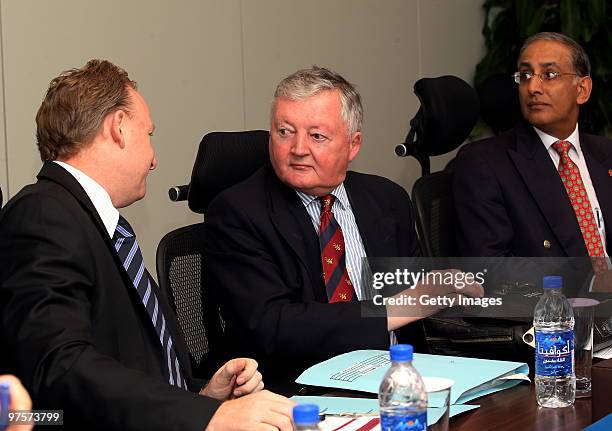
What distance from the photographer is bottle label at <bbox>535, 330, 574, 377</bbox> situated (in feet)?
6.31

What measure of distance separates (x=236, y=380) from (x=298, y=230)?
0.77 m

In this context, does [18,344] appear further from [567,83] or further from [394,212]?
[567,83]

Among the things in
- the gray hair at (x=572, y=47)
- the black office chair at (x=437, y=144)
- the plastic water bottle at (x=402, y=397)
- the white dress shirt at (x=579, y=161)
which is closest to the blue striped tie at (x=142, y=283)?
the plastic water bottle at (x=402, y=397)

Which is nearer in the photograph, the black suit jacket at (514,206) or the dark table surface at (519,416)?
the dark table surface at (519,416)

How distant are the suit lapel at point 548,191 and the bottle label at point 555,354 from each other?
4.98 feet

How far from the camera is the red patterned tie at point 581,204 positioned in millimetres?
3447

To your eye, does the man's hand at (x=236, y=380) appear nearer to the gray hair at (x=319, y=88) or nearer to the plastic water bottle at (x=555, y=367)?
the plastic water bottle at (x=555, y=367)

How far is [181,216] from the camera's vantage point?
411 centimetres

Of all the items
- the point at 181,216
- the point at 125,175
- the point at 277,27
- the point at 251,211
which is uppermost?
the point at 277,27

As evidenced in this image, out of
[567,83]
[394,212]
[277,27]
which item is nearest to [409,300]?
[394,212]

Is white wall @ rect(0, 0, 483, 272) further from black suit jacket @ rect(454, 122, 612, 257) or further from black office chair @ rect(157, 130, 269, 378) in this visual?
black suit jacket @ rect(454, 122, 612, 257)

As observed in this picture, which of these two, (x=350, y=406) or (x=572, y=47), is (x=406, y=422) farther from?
(x=572, y=47)

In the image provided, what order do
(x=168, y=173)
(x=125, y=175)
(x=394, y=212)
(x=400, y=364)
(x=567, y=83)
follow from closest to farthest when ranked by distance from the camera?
1. (x=400, y=364)
2. (x=125, y=175)
3. (x=394, y=212)
4. (x=567, y=83)
5. (x=168, y=173)

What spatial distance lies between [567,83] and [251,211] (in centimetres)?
159
